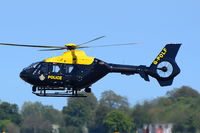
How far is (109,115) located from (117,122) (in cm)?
636

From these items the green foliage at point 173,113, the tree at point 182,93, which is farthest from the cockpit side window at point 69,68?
the tree at point 182,93

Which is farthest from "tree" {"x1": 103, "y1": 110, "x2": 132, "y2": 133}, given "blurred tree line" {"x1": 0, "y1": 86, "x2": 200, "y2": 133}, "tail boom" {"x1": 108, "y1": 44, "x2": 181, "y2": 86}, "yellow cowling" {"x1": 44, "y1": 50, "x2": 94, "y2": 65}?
"yellow cowling" {"x1": 44, "y1": 50, "x2": 94, "y2": 65}

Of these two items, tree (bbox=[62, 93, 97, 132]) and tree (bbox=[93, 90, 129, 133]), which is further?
tree (bbox=[62, 93, 97, 132])

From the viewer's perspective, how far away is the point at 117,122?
63.0 metres

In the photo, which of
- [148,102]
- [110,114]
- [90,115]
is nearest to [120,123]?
[110,114]

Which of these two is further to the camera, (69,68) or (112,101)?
(112,101)

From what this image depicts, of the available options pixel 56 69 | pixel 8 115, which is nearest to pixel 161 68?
Result: pixel 56 69

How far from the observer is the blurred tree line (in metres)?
45.8

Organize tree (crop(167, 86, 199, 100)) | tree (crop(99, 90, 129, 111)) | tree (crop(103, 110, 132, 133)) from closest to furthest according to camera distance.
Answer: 1. tree (crop(167, 86, 199, 100))
2. tree (crop(103, 110, 132, 133))
3. tree (crop(99, 90, 129, 111))

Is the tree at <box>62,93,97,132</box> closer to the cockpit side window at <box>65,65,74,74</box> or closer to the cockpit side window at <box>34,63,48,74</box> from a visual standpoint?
the cockpit side window at <box>34,63,48,74</box>

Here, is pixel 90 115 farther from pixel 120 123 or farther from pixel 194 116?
pixel 194 116

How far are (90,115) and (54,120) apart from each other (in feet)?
18.9

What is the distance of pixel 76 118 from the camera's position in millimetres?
82062

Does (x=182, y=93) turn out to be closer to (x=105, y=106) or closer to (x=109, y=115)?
(x=109, y=115)
